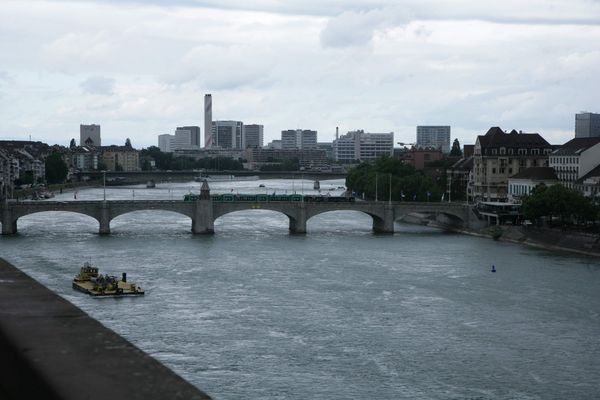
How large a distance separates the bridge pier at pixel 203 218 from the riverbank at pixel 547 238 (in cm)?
1730

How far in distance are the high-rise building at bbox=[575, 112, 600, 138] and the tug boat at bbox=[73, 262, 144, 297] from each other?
69851 millimetres

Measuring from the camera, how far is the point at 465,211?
61625 millimetres

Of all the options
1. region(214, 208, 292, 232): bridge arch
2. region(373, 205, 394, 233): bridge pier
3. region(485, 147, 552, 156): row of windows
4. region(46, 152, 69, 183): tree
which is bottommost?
region(214, 208, 292, 232): bridge arch

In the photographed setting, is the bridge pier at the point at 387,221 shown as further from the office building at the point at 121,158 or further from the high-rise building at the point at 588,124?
the office building at the point at 121,158

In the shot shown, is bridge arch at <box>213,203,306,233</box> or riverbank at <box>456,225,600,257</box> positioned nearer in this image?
riverbank at <box>456,225,600,257</box>

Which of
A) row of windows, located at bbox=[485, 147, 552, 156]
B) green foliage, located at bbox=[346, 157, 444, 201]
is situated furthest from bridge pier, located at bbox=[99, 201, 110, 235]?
row of windows, located at bbox=[485, 147, 552, 156]

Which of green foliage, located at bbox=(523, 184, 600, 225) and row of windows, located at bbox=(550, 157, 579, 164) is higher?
row of windows, located at bbox=(550, 157, 579, 164)

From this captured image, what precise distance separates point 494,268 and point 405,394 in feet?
70.3

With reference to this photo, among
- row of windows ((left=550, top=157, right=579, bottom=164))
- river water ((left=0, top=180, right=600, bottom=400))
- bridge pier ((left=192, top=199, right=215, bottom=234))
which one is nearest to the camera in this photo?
river water ((left=0, top=180, right=600, bottom=400))

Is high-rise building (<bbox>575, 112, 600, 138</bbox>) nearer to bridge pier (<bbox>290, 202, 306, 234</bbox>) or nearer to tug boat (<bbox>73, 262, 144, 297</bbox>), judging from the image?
bridge pier (<bbox>290, 202, 306, 234</bbox>)

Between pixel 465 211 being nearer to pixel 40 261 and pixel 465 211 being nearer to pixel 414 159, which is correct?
pixel 40 261

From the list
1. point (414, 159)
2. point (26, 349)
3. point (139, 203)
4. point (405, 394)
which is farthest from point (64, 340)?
point (414, 159)

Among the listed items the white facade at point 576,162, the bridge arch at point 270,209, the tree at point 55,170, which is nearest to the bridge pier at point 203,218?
the bridge arch at point 270,209

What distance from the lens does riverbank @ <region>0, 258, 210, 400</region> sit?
6.23 m
